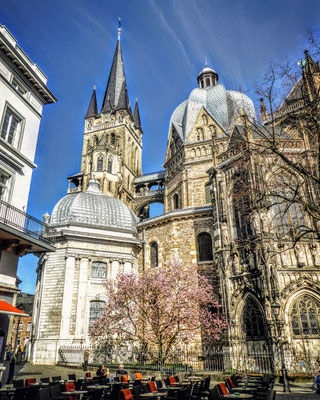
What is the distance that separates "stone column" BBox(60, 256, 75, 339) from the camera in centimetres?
2177

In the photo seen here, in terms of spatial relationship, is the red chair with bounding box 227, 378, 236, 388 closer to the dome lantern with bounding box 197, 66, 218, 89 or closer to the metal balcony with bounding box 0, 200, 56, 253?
the metal balcony with bounding box 0, 200, 56, 253

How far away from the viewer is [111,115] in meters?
60.4

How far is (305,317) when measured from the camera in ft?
54.0

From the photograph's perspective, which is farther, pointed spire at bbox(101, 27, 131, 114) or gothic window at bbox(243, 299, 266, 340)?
pointed spire at bbox(101, 27, 131, 114)

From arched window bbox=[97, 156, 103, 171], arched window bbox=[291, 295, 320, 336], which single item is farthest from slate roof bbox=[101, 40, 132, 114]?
arched window bbox=[291, 295, 320, 336]

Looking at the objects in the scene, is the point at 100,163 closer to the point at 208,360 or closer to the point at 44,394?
the point at 208,360

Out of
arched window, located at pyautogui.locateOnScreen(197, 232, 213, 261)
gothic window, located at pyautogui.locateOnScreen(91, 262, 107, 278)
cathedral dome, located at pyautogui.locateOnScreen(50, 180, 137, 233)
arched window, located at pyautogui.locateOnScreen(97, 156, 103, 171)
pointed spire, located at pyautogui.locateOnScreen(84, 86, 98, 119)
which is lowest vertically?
gothic window, located at pyautogui.locateOnScreen(91, 262, 107, 278)

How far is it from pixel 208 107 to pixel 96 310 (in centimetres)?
2448

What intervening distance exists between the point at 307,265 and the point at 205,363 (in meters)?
8.23

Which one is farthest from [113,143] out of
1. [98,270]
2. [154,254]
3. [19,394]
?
[19,394]

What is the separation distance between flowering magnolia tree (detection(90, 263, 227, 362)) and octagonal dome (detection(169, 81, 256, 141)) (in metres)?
18.9

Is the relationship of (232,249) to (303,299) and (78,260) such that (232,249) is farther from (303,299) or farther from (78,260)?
(78,260)

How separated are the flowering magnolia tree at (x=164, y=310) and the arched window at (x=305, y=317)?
3.57 metres

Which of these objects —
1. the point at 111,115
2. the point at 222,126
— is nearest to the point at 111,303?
the point at 222,126
